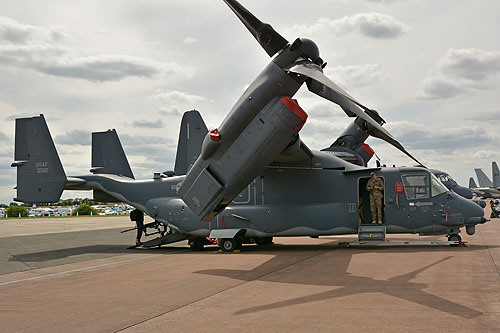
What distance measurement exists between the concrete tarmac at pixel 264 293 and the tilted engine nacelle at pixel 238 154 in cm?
190

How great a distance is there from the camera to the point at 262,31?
12.9 m

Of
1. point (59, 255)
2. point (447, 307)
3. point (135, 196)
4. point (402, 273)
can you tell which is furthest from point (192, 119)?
point (447, 307)

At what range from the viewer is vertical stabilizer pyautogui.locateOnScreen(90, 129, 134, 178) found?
74.6ft

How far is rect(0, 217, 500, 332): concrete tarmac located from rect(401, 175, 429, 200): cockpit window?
2.05 m

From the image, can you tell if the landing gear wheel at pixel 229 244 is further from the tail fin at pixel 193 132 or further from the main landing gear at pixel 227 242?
the tail fin at pixel 193 132

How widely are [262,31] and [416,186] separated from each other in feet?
25.1

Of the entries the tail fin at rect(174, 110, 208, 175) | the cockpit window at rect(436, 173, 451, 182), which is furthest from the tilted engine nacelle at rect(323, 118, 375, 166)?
the tail fin at rect(174, 110, 208, 175)

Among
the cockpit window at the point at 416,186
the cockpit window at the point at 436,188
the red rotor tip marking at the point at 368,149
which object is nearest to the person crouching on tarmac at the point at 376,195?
the cockpit window at the point at 416,186

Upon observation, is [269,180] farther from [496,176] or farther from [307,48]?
[496,176]

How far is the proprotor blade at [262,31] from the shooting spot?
1270cm

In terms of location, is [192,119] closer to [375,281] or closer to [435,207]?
[435,207]

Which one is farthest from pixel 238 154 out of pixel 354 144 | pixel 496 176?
pixel 496 176

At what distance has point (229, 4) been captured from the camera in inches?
501

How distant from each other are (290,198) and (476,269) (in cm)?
757
